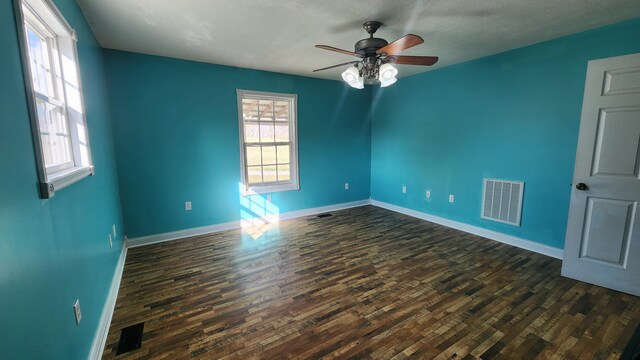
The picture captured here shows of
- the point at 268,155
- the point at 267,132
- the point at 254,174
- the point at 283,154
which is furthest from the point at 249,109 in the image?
the point at 254,174

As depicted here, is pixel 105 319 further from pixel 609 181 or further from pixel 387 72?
pixel 609 181

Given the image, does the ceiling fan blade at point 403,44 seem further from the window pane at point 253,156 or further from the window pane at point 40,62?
the window pane at point 253,156

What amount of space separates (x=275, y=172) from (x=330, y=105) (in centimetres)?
159

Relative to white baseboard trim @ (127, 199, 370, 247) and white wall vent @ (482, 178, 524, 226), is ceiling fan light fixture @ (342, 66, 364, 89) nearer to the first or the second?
white wall vent @ (482, 178, 524, 226)

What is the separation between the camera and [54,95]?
5.39 feet

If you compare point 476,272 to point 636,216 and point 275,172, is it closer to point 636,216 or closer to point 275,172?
point 636,216

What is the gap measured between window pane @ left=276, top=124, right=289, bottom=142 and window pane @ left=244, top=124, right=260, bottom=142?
1.14 ft

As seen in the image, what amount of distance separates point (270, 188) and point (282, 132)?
96 cm

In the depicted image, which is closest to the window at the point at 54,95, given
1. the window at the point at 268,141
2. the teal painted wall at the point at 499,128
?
the window at the point at 268,141

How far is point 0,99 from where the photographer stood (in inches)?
34.9

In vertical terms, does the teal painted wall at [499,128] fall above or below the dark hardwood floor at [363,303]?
above

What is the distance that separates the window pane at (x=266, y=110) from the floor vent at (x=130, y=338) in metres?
3.12

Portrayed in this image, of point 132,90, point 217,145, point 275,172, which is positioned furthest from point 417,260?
point 132,90

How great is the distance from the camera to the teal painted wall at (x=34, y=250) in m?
0.86
